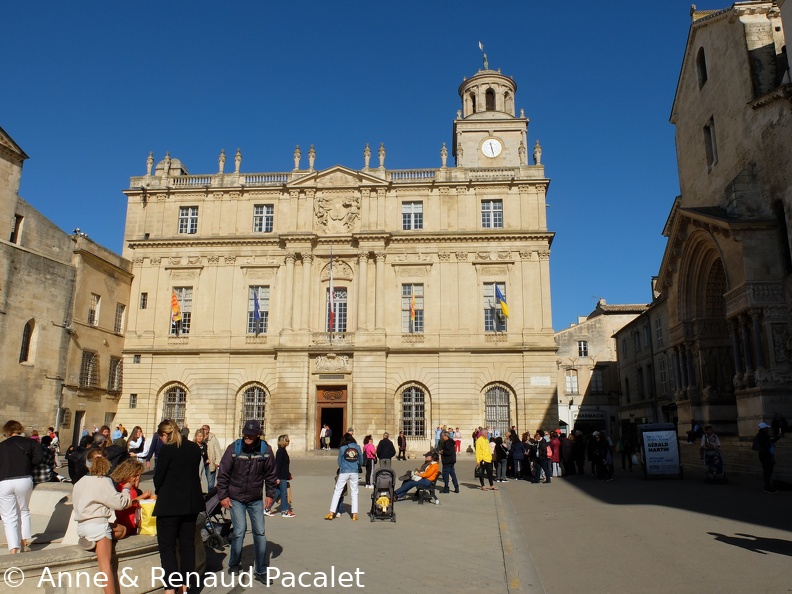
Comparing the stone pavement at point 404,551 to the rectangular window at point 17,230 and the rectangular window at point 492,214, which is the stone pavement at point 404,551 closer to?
the rectangular window at point 17,230

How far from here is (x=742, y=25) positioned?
824 inches

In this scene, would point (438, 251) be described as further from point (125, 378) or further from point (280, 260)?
point (125, 378)

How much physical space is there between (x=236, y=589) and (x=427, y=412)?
26.4 metres

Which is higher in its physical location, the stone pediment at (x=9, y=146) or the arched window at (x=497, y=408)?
the stone pediment at (x=9, y=146)

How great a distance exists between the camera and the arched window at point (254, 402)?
33625 millimetres

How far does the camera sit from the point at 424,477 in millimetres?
14633

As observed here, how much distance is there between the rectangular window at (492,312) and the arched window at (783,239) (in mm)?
15978

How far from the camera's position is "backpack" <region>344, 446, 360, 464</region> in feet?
39.7

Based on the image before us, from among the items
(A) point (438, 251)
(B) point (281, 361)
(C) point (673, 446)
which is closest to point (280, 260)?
(B) point (281, 361)

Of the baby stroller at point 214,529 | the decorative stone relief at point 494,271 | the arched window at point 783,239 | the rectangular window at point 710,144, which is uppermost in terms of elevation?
the rectangular window at point 710,144

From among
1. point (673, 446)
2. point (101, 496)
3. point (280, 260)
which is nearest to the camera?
point (101, 496)

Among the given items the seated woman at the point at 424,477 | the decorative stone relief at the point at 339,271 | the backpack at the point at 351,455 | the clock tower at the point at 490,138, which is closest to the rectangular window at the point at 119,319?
the decorative stone relief at the point at 339,271

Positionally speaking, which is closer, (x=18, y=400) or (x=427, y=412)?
(x=18, y=400)

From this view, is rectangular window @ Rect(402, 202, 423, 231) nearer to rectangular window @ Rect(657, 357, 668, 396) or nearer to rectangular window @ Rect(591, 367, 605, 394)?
rectangular window @ Rect(657, 357, 668, 396)
